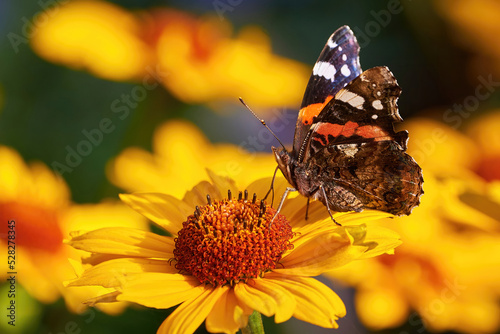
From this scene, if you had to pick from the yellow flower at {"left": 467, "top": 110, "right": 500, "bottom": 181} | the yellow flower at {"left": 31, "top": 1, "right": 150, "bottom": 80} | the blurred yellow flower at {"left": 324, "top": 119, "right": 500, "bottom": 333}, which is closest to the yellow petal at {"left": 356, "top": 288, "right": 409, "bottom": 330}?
the blurred yellow flower at {"left": 324, "top": 119, "right": 500, "bottom": 333}

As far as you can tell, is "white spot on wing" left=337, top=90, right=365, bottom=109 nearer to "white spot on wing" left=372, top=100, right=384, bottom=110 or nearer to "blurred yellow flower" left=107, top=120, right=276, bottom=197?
"white spot on wing" left=372, top=100, right=384, bottom=110

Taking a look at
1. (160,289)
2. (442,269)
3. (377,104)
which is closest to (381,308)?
(442,269)

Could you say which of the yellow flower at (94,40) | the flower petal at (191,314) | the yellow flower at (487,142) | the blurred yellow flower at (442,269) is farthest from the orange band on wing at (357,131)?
the yellow flower at (94,40)

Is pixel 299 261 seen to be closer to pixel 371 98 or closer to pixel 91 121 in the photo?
pixel 371 98

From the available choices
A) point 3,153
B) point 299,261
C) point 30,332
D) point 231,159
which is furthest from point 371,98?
point 3,153

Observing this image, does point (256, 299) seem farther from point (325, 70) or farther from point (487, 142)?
point (487, 142)

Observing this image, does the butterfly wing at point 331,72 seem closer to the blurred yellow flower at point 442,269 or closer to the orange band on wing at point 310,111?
the orange band on wing at point 310,111
